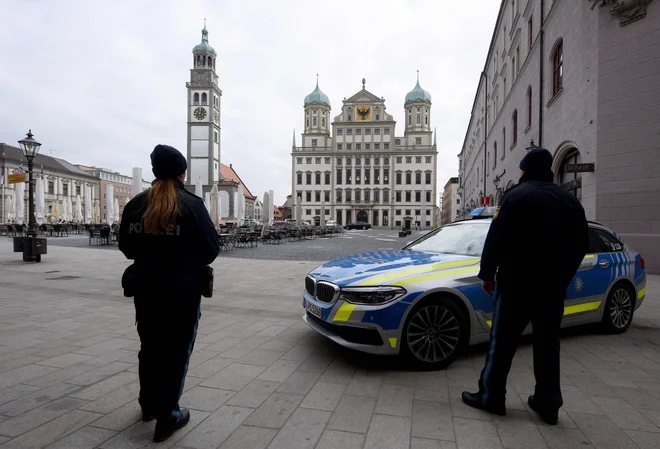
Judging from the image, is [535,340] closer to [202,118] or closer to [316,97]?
[202,118]

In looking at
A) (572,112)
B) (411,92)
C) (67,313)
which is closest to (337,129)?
(411,92)

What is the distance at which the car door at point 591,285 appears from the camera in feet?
15.0

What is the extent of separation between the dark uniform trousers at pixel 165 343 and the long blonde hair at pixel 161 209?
453mm

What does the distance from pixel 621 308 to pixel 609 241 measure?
0.90m

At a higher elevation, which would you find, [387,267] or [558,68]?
[558,68]

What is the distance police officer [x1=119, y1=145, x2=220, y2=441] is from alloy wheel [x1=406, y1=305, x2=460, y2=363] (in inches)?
81.2

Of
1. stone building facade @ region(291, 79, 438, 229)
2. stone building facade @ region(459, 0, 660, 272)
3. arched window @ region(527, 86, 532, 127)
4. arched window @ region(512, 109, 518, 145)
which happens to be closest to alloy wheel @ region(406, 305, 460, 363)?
stone building facade @ region(459, 0, 660, 272)

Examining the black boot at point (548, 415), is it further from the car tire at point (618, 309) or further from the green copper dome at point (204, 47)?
the green copper dome at point (204, 47)

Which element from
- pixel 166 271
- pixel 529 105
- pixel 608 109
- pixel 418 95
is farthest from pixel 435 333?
pixel 418 95

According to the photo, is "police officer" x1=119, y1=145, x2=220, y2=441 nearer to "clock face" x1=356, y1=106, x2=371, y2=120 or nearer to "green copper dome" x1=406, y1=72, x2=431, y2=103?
"clock face" x1=356, y1=106, x2=371, y2=120

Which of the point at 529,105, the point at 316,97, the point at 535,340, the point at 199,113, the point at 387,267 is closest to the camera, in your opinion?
the point at 535,340

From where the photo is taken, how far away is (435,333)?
12.3 ft

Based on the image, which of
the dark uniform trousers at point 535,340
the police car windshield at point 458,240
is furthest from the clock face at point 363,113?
the dark uniform trousers at point 535,340

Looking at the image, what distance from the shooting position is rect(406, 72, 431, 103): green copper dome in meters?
90.7
